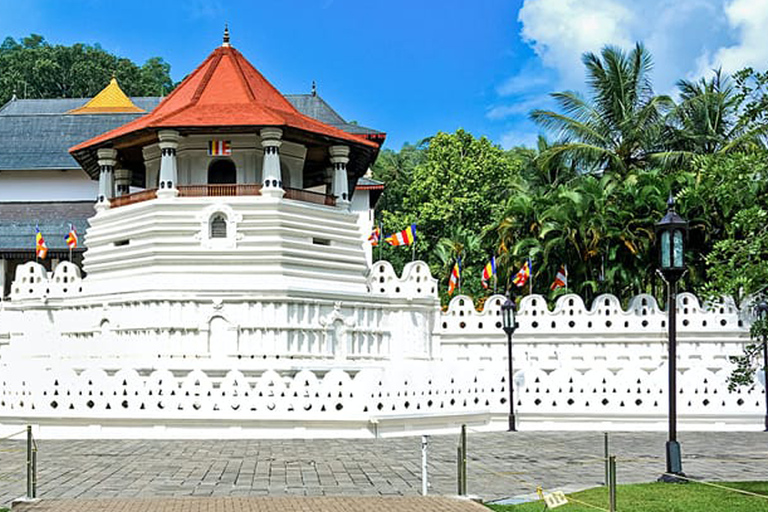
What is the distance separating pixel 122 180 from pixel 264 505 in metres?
22.3

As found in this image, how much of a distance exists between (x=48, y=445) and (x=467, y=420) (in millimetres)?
8156

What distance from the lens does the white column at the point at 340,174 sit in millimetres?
28188

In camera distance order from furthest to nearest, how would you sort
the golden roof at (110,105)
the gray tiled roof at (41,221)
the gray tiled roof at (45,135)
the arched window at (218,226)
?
the golden roof at (110,105), the gray tiled roof at (45,135), the gray tiled roof at (41,221), the arched window at (218,226)

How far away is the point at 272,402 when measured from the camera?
1827cm

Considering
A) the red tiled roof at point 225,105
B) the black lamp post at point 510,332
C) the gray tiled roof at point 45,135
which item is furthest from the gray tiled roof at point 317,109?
the black lamp post at point 510,332

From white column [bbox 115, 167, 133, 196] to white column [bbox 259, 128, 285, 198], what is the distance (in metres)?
6.45

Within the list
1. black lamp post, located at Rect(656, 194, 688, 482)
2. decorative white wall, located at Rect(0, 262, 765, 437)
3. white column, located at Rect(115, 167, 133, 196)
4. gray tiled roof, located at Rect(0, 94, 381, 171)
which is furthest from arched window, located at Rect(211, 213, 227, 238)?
gray tiled roof, located at Rect(0, 94, 381, 171)

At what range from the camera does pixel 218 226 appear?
2631cm

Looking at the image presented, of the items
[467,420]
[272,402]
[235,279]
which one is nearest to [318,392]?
[272,402]

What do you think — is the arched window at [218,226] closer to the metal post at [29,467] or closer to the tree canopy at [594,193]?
the tree canopy at [594,193]

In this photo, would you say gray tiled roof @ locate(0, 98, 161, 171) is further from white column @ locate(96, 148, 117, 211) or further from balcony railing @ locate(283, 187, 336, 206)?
balcony railing @ locate(283, 187, 336, 206)

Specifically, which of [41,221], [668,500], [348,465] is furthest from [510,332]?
[41,221]

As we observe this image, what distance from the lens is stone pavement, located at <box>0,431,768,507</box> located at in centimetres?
1146

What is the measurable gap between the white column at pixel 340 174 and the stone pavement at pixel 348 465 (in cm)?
1137
